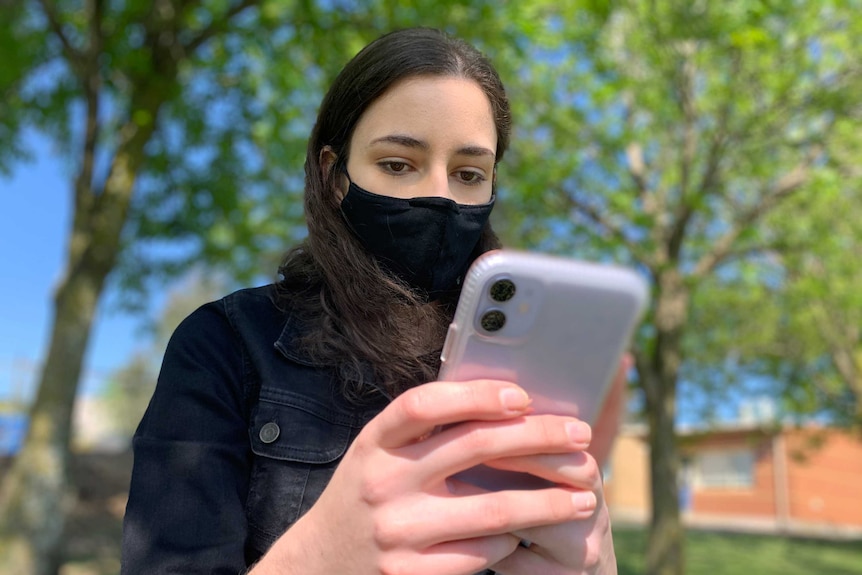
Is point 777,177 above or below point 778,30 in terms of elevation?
below

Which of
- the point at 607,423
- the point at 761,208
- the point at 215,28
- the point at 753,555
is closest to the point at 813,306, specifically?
the point at 761,208

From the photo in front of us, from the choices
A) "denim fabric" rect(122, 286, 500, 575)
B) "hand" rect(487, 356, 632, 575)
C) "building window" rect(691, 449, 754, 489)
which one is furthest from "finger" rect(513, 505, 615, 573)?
"building window" rect(691, 449, 754, 489)

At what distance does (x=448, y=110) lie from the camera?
3.80 feet

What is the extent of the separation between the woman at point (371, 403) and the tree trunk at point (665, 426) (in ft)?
25.0

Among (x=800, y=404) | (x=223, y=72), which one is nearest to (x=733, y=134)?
(x=223, y=72)

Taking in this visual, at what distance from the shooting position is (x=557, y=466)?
0.84 m

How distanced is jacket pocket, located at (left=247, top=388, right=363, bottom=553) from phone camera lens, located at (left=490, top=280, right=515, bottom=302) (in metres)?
0.39

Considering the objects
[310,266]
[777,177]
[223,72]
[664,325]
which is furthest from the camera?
[777,177]

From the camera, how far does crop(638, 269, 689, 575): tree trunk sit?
8273mm

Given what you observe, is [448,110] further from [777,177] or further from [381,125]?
[777,177]

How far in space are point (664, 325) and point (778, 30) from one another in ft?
11.4

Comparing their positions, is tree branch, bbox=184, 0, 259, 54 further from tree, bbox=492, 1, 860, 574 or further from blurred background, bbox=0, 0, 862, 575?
tree, bbox=492, 1, 860, 574

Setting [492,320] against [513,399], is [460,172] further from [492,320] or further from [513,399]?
[513,399]

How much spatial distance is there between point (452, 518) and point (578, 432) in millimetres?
176
